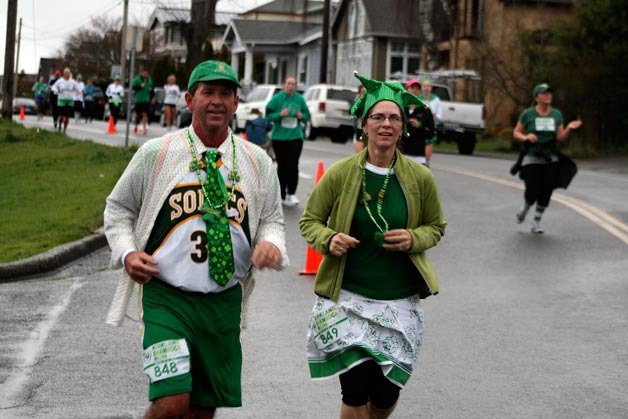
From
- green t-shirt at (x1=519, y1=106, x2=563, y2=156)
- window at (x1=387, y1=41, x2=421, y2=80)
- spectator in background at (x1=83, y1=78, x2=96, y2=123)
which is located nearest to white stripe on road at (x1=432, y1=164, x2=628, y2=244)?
green t-shirt at (x1=519, y1=106, x2=563, y2=156)

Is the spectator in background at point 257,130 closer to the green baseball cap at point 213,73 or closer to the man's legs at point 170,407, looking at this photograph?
the green baseball cap at point 213,73

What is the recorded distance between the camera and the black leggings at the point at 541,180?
15578mm

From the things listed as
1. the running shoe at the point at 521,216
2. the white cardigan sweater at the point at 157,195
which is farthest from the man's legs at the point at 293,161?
the white cardigan sweater at the point at 157,195

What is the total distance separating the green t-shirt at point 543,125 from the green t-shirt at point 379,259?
9.82 meters

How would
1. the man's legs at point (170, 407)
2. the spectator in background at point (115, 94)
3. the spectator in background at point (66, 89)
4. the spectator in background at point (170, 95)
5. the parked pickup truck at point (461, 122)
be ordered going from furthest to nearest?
1. the spectator in background at point (115, 94)
2. the spectator in background at point (170, 95)
3. the parked pickup truck at point (461, 122)
4. the spectator in background at point (66, 89)
5. the man's legs at point (170, 407)

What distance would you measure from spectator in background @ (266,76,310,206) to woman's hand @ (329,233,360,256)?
469 inches

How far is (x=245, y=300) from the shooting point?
547 centimetres

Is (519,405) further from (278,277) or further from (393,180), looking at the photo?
(278,277)

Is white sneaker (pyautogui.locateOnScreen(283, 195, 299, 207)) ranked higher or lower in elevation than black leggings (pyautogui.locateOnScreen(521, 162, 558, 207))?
lower

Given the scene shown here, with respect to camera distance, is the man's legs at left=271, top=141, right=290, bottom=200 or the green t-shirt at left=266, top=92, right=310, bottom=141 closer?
the green t-shirt at left=266, top=92, right=310, bottom=141

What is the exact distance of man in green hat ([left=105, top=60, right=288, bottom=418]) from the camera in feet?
16.6

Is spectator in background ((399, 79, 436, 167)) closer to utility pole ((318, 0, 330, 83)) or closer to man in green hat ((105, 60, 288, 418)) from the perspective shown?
man in green hat ((105, 60, 288, 418))

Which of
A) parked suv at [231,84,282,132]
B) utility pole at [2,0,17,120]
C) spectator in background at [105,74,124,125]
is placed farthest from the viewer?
parked suv at [231,84,282,132]

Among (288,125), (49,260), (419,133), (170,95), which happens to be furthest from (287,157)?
(170,95)
